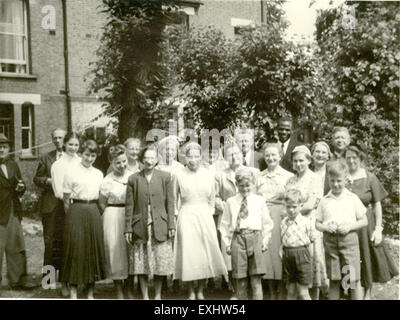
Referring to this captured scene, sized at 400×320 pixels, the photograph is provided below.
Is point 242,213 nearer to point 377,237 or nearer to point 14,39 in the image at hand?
point 377,237

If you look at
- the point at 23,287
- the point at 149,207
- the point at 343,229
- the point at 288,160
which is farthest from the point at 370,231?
the point at 23,287

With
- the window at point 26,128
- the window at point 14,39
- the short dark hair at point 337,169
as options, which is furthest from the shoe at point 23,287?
the short dark hair at point 337,169

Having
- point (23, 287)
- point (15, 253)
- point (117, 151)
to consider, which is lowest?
point (23, 287)

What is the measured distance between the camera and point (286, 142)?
15.6ft

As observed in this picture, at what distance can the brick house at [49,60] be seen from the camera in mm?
5477

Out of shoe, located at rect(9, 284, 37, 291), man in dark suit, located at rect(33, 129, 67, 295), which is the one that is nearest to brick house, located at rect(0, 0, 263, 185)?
man in dark suit, located at rect(33, 129, 67, 295)

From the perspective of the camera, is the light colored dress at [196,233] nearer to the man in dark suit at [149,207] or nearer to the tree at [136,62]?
the man in dark suit at [149,207]

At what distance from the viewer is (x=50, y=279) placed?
4.70 metres

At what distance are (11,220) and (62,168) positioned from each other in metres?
0.83

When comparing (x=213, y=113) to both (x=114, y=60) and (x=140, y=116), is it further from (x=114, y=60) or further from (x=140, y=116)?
(x=114, y=60)

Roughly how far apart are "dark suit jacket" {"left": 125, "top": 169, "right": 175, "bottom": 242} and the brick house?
1.13 metres

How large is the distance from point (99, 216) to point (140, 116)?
1.50m
